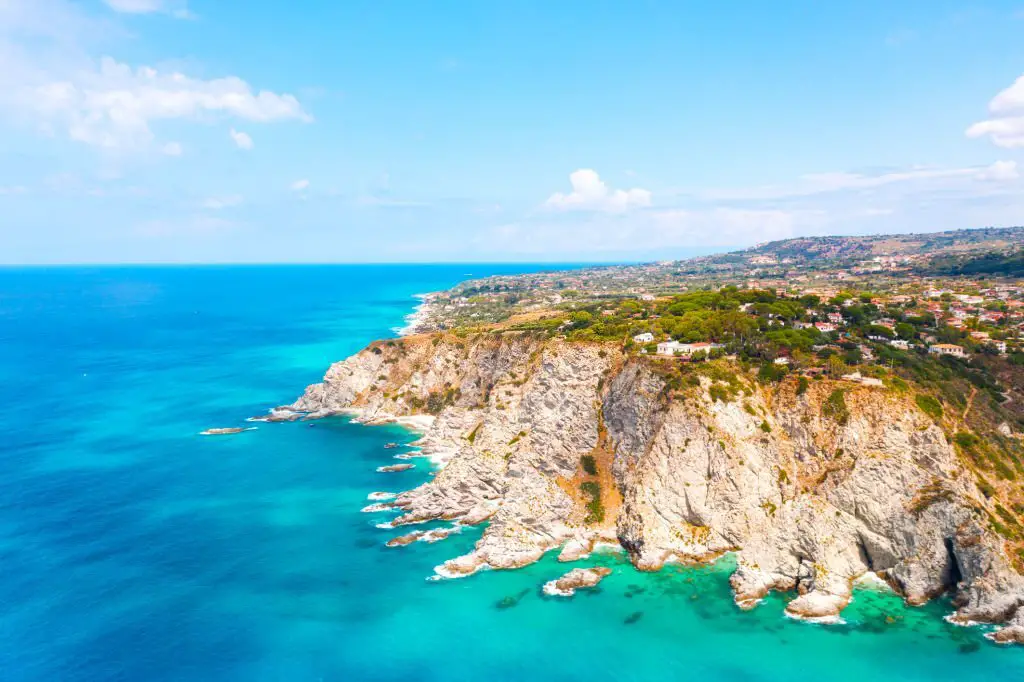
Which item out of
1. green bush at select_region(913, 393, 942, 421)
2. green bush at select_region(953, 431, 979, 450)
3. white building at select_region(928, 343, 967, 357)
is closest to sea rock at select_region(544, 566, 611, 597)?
green bush at select_region(913, 393, 942, 421)

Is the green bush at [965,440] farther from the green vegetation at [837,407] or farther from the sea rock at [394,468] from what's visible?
the sea rock at [394,468]

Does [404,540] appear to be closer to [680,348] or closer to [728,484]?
[728,484]

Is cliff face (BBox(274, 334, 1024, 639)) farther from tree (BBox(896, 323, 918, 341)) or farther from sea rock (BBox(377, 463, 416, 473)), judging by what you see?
tree (BBox(896, 323, 918, 341))

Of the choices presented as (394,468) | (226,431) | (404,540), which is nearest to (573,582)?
(404,540)

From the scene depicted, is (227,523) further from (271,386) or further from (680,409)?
(271,386)

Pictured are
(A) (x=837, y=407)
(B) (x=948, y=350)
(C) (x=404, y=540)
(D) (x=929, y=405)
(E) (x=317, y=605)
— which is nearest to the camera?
(E) (x=317, y=605)

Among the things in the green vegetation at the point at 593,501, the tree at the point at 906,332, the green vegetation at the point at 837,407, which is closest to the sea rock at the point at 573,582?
the green vegetation at the point at 593,501
